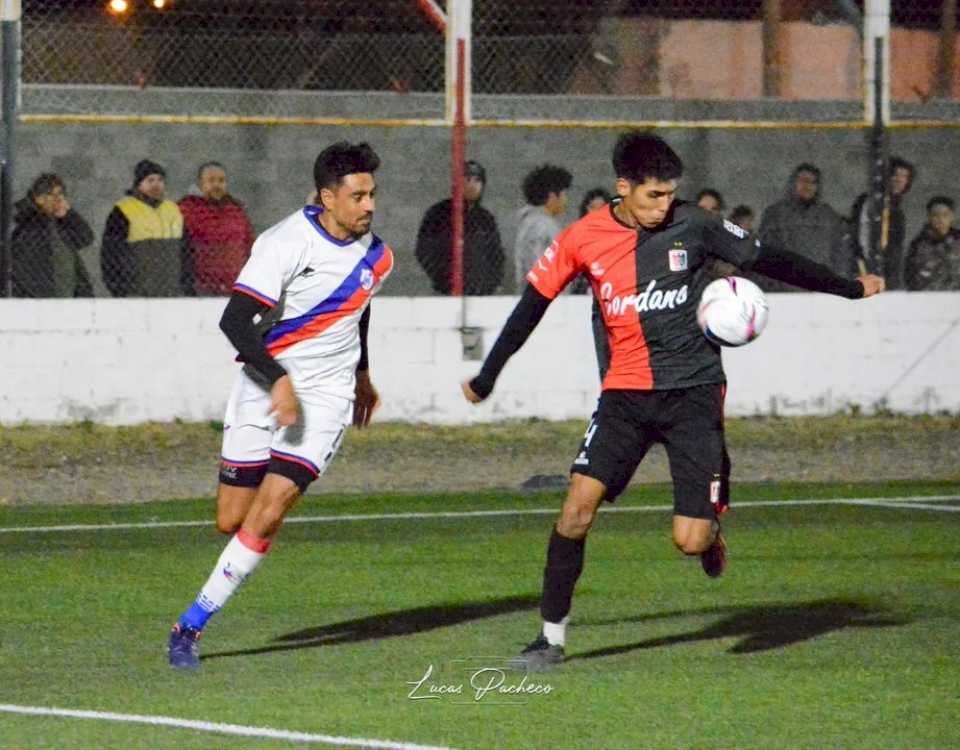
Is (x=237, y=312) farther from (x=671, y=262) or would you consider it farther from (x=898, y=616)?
(x=898, y=616)

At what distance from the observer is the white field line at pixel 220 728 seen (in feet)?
21.8

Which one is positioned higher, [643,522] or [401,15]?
[401,15]

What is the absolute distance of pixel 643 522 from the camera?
12.7 metres

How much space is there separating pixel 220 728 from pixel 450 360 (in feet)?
33.8

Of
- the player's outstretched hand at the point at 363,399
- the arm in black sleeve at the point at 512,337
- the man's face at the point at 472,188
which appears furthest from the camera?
the man's face at the point at 472,188

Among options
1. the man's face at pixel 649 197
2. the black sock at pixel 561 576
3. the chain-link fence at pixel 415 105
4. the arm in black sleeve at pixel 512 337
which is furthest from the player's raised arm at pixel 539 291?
the chain-link fence at pixel 415 105

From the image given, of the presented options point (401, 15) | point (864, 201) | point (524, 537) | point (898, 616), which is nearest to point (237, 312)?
point (898, 616)

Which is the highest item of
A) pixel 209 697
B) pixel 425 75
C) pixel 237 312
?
pixel 425 75

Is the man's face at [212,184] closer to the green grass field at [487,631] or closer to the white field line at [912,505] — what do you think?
the green grass field at [487,631]

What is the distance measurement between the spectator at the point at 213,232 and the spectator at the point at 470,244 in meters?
1.64

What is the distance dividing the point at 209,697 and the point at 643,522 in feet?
18.4

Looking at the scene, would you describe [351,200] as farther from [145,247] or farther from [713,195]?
[713,195]

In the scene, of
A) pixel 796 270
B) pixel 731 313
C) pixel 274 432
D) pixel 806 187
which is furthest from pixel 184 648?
pixel 806 187

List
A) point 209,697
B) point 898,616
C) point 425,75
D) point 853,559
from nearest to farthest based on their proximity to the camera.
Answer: point 209,697 → point 898,616 → point 853,559 → point 425,75
